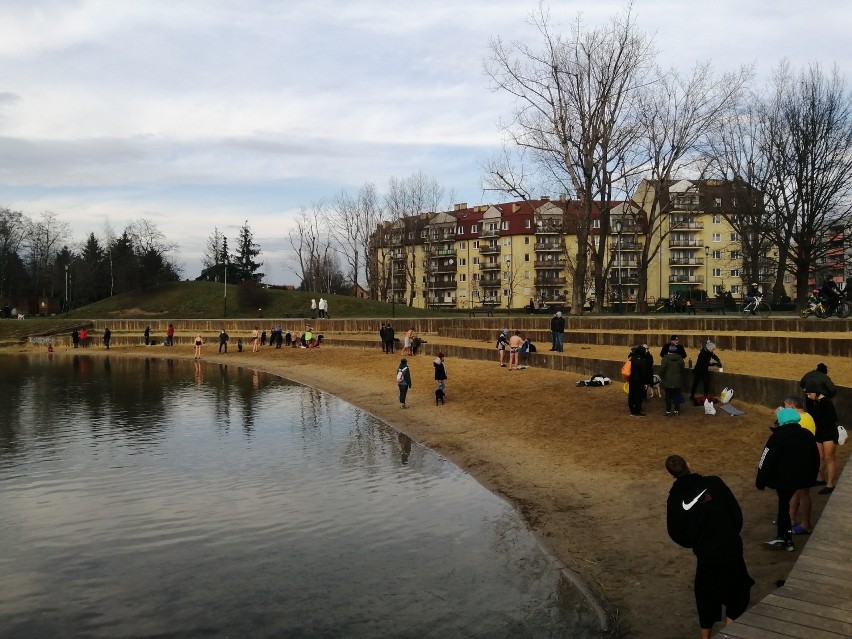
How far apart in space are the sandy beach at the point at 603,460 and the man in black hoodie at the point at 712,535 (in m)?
1.37

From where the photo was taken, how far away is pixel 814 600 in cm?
627

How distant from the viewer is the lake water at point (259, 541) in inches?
337

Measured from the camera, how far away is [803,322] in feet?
93.6

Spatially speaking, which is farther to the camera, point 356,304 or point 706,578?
point 356,304

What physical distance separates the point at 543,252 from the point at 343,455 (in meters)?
84.2

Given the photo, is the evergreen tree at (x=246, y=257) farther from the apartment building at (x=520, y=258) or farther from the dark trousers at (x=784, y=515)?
the dark trousers at (x=784, y=515)

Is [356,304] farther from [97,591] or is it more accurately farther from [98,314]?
[97,591]

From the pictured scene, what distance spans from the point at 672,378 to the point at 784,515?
9390mm

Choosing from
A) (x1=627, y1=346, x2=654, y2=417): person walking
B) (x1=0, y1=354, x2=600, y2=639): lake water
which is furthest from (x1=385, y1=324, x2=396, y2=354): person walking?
(x1=627, y1=346, x2=654, y2=417): person walking

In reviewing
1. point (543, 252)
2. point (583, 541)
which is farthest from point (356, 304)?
point (583, 541)

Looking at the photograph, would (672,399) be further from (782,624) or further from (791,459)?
(782,624)

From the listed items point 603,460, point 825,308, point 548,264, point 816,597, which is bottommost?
point 603,460

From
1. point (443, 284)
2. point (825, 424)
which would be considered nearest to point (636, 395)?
point (825, 424)

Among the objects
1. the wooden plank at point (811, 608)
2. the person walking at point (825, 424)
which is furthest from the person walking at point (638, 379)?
the wooden plank at point (811, 608)
